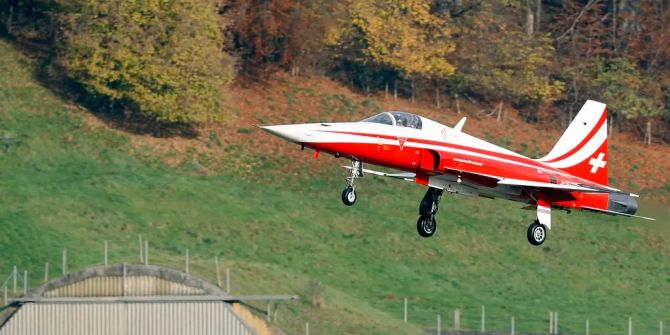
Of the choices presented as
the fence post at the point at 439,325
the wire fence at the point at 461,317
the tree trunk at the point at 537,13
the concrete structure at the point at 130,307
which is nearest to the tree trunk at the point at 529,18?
the tree trunk at the point at 537,13

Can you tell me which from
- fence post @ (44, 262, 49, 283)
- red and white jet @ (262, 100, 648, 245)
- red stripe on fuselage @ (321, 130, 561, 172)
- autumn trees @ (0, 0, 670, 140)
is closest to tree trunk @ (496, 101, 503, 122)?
autumn trees @ (0, 0, 670, 140)

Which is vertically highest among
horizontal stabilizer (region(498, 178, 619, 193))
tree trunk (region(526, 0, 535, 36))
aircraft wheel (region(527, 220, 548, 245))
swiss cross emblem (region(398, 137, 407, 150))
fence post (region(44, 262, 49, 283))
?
tree trunk (region(526, 0, 535, 36))

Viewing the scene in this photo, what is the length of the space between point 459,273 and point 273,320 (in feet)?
62.8

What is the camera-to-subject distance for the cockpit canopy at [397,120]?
4566 cm

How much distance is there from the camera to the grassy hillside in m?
69.2

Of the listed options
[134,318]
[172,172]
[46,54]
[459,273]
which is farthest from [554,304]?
[46,54]

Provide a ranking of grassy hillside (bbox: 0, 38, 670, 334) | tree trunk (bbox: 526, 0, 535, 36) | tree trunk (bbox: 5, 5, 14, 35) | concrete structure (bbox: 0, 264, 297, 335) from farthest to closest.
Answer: tree trunk (bbox: 526, 0, 535, 36)
tree trunk (bbox: 5, 5, 14, 35)
grassy hillside (bbox: 0, 38, 670, 334)
concrete structure (bbox: 0, 264, 297, 335)

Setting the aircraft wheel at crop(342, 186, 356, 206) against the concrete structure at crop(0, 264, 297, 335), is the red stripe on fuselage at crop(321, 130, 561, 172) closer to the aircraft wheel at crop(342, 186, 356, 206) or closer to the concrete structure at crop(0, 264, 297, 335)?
the aircraft wheel at crop(342, 186, 356, 206)

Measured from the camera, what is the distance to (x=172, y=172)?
77.8 m

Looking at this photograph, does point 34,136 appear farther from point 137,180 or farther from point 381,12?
point 381,12

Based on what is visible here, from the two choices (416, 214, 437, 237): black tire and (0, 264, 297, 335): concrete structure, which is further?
(0, 264, 297, 335): concrete structure

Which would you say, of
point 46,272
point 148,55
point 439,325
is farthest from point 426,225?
point 148,55

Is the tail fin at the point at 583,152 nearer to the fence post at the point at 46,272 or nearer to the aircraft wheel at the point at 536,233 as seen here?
the aircraft wheel at the point at 536,233

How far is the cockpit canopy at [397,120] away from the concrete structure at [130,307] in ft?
31.1
